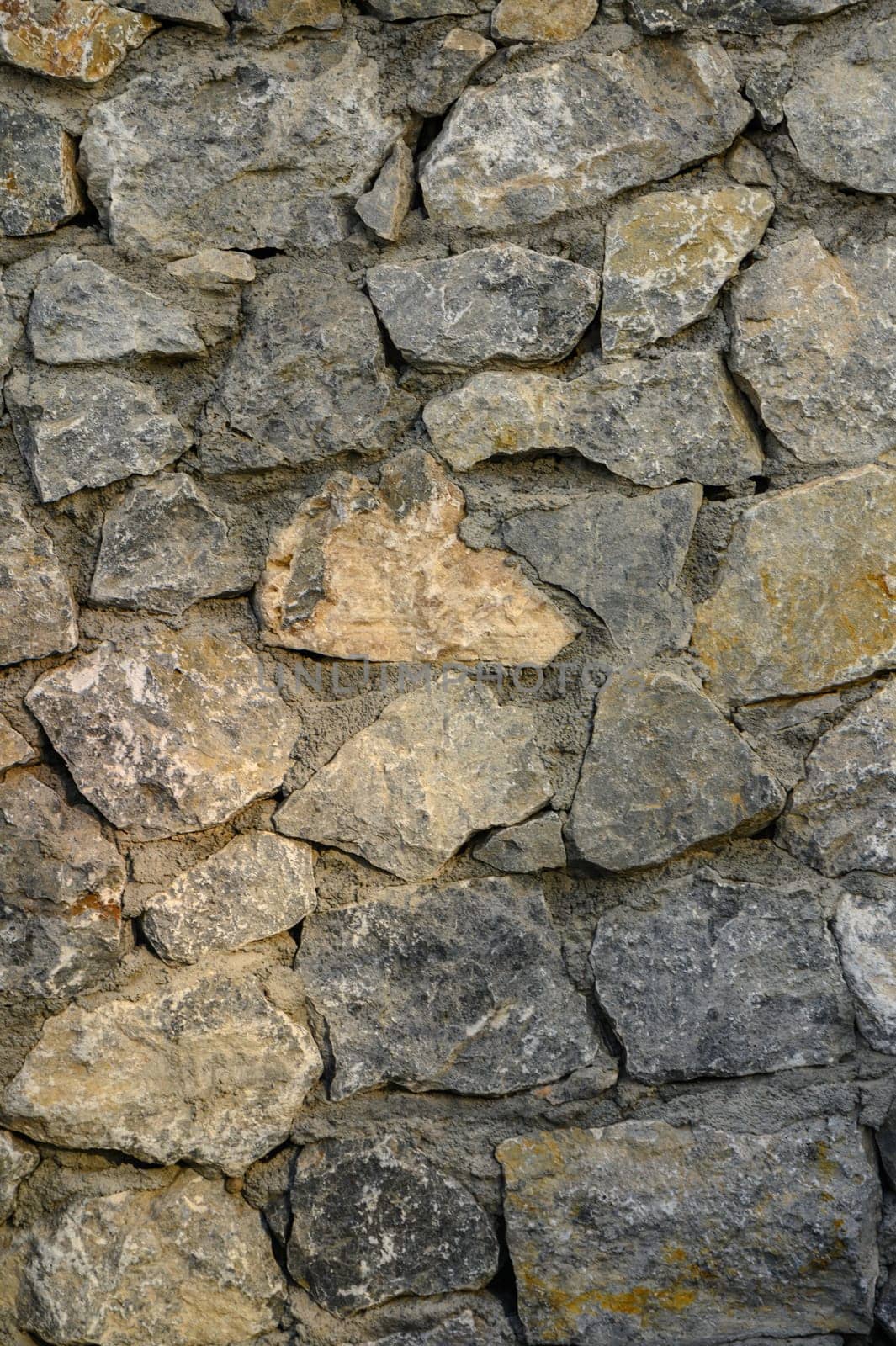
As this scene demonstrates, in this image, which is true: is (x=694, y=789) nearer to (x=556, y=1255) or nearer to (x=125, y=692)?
(x=556, y=1255)

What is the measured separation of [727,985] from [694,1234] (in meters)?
0.32

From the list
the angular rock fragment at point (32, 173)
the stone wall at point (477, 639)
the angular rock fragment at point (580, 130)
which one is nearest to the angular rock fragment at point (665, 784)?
the stone wall at point (477, 639)

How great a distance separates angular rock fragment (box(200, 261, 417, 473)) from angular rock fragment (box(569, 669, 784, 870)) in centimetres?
52

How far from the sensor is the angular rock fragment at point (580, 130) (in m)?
1.62

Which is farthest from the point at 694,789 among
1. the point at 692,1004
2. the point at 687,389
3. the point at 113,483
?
the point at 113,483

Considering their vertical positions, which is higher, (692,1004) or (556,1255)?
(692,1004)

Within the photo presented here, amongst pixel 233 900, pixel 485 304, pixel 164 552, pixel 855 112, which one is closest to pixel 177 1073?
pixel 233 900

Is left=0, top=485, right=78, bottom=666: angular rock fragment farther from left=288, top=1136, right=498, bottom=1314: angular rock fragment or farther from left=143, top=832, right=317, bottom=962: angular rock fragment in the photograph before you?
left=288, top=1136, right=498, bottom=1314: angular rock fragment

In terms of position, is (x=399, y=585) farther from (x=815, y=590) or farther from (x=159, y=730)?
(x=815, y=590)

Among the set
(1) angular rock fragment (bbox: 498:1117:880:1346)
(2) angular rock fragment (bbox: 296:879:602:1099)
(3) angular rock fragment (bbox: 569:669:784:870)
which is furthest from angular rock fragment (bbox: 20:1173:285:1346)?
(3) angular rock fragment (bbox: 569:669:784:870)

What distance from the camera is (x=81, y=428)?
5.16ft

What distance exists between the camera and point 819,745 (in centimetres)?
163

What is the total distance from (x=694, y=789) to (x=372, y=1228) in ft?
2.35

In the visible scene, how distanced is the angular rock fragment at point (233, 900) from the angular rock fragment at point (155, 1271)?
315 mm
